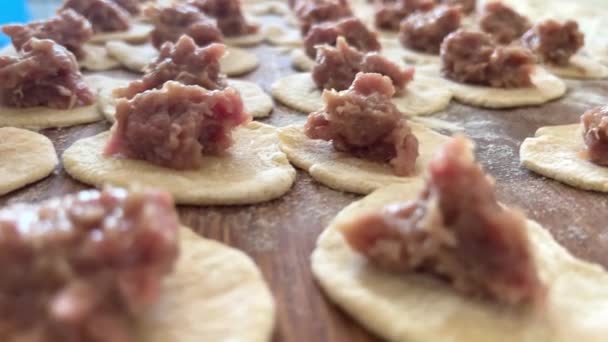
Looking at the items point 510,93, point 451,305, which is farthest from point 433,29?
point 451,305

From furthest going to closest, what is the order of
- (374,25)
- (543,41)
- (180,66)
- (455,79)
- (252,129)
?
(374,25)
(543,41)
(455,79)
(180,66)
(252,129)

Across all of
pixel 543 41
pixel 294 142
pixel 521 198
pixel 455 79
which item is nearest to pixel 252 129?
pixel 294 142

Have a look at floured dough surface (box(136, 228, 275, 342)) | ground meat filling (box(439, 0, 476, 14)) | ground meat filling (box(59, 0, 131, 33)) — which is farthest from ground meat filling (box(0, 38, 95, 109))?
ground meat filling (box(439, 0, 476, 14))

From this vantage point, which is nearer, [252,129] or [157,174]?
[157,174]

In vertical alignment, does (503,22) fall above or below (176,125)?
below

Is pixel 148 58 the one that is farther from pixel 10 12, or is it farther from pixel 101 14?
pixel 10 12

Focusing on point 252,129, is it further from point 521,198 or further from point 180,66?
point 521,198

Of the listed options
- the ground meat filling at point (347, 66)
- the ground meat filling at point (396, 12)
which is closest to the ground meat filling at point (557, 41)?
the ground meat filling at point (396, 12)
